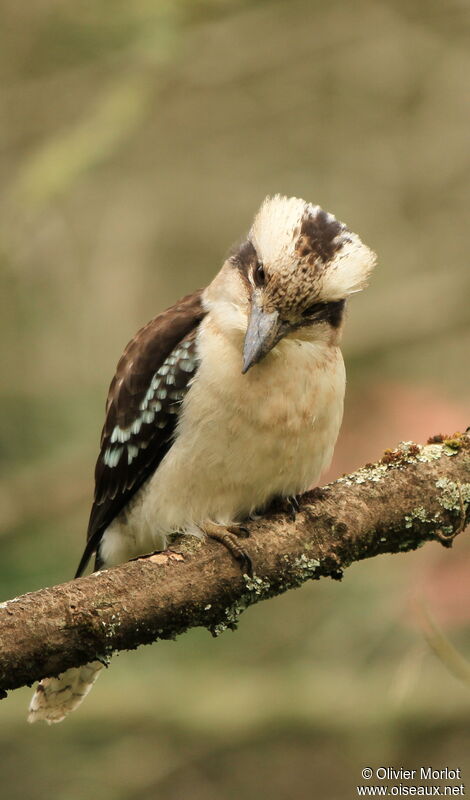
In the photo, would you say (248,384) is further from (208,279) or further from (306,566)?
(208,279)

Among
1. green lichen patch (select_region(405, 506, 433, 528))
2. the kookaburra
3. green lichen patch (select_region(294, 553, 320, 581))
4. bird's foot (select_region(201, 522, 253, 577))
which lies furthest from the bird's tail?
green lichen patch (select_region(405, 506, 433, 528))

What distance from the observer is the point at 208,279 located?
27.1ft

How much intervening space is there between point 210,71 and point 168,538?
13.9ft

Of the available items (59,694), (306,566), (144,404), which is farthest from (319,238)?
(59,694)

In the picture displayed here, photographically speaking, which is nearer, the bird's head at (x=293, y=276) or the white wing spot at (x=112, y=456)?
the bird's head at (x=293, y=276)

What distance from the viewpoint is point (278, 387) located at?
4258 mm

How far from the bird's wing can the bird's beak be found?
39 centimetres

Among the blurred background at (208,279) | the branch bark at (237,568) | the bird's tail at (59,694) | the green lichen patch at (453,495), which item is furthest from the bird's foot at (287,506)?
the blurred background at (208,279)

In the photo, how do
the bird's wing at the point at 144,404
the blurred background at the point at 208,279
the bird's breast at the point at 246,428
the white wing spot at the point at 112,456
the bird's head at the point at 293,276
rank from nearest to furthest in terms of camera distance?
the bird's head at the point at 293,276 < the bird's breast at the point at 246,428 < the bird's wing at the point at 144,404 < the white wing spot at the point at 112,456 < the blurred background at the point at 208,279

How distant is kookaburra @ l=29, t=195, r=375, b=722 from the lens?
13.7 ft

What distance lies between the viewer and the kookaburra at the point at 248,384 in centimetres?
419

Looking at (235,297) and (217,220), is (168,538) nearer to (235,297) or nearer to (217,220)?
(235,297)

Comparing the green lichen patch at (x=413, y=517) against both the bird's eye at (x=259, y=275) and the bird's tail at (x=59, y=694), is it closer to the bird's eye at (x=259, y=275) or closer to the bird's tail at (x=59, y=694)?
the bird's eye at (x=259, y=275)

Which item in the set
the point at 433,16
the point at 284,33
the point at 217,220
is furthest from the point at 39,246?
the point at 433,16
